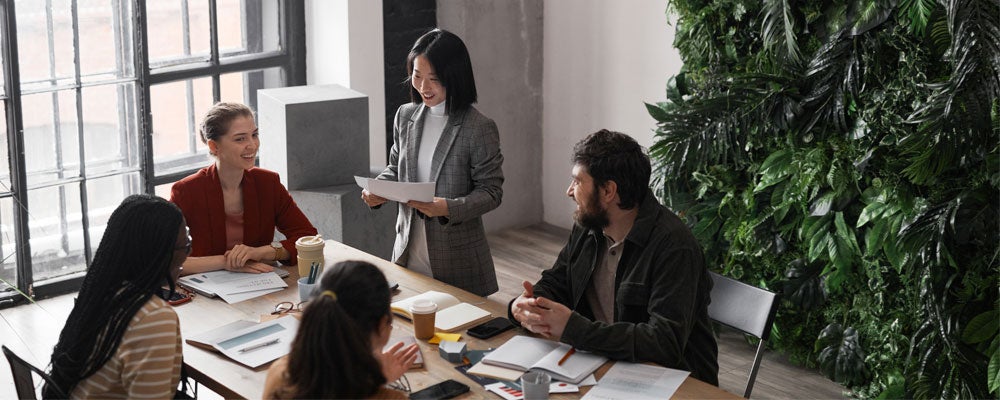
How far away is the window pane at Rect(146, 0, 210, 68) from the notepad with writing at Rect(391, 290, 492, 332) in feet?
8.63

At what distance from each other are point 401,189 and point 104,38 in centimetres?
235

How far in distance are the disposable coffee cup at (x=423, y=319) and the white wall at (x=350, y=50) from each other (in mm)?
2600

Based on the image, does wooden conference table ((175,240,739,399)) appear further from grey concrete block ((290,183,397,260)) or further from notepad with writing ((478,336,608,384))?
grey concrete block ((290,183,397,260))

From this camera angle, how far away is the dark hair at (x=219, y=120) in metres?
3.65

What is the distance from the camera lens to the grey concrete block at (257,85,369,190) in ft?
15.7

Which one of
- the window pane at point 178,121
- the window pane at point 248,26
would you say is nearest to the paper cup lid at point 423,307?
the window pane at point 178,121

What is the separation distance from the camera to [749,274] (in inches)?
192

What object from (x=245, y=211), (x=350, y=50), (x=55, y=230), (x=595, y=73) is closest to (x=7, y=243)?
(x=55, y=230)

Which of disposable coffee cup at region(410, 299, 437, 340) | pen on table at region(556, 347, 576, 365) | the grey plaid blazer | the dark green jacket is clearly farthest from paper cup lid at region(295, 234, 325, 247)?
pen on table at region(556, 347, 576, 365)

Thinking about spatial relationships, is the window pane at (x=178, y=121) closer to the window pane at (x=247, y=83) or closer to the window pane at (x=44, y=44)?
the window pane at (x=247, y=83)

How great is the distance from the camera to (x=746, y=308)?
3314 millimetres

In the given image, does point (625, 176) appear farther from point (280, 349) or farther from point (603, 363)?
point (280, 349)

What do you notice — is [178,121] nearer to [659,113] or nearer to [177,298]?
[177,298]

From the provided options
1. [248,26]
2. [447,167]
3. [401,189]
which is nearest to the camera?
[401,189]
